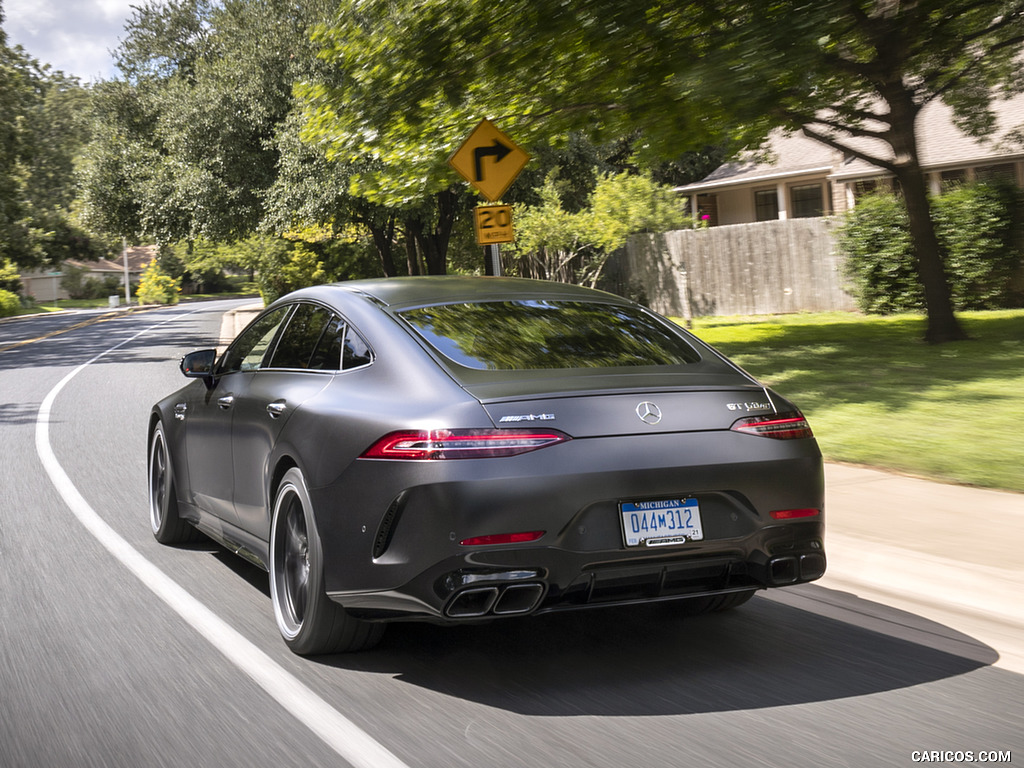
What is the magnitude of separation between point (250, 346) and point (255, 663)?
2113mm

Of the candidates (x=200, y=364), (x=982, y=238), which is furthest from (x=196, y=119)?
(x=200, y=364)

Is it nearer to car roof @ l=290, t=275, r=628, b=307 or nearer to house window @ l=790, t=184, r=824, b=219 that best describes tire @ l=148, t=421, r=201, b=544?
car roof @ l=290, t=275, r=628, b=307

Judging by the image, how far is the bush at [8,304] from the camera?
63.9 metres

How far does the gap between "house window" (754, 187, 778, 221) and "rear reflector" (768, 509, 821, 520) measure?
33.9 meters

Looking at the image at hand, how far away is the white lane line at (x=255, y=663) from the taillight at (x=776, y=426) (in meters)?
1.82

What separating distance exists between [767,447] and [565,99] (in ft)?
39.7

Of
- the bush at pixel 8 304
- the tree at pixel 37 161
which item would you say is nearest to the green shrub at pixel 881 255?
the tree at pixel 37 161

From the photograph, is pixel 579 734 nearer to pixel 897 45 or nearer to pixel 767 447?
pixel 767 447

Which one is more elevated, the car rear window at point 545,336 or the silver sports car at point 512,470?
the car rear window at point 545,336

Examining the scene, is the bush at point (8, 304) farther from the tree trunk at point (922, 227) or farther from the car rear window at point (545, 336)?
the car rear window at point (545, 336)

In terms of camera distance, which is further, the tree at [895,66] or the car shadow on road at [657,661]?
the tree at [895,66]

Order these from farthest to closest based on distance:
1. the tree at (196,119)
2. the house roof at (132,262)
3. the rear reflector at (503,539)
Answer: the house roof at (132,262)
the tree at (196,119)
the rear reflector at (503,539)

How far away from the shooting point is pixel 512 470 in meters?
4.05

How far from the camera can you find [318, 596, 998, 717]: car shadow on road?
4.24 metres
